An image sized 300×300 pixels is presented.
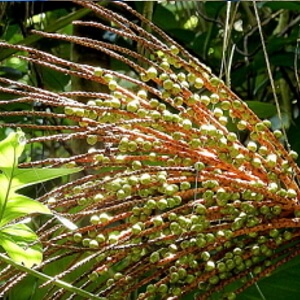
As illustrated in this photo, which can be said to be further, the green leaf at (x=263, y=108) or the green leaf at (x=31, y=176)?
the green leaf at (x=263, y=108)

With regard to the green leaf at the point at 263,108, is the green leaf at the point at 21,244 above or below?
below

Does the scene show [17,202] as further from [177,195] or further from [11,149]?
[177,195]

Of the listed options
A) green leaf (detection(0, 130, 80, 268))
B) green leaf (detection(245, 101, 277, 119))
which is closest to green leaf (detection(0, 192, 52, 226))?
green leaf (detection(0, 130, 80, 268))

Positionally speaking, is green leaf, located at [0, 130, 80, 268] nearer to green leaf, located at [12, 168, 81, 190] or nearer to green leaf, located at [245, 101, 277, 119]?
green leaf, located at [12, 168, 81, 190]

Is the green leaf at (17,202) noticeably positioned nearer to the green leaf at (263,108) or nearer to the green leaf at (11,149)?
the green leaf at (11,149)

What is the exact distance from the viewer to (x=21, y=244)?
74 centimetres

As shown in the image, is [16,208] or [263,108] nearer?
[16,208]

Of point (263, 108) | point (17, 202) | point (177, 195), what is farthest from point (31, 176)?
point (263, 108)

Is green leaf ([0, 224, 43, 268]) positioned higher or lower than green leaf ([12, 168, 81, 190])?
lower

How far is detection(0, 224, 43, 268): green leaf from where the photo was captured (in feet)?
2.42

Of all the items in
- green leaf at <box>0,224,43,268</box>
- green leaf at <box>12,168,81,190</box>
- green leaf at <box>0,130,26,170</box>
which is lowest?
green leaf at <box>0,224,43,268</box>

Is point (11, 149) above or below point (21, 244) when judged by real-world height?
above

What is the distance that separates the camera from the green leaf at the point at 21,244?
0.74 metres

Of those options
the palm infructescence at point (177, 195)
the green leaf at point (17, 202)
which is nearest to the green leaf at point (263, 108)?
the palm infructescence at point (177, 195)
